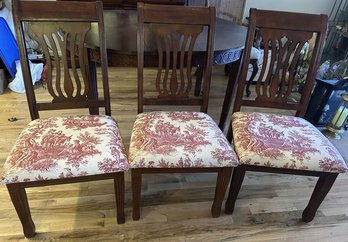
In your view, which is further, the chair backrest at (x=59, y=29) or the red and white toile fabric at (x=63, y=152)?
the chair backrest at (x=59, y=29)

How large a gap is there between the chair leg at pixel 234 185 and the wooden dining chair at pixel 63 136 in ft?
1.83

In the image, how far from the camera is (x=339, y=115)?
210 centimetres

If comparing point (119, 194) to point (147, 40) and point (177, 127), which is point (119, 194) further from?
point (147, 40)

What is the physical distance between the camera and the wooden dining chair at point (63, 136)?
1042 millimetres

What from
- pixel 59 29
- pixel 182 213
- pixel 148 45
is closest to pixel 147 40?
pixel 148 45

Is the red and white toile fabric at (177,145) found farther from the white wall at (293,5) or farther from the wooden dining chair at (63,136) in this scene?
the white wall at (293,5)

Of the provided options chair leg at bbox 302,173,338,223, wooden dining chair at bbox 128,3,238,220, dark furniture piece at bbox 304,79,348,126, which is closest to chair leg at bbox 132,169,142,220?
wooden dining chair at bbox 128,3,238,220

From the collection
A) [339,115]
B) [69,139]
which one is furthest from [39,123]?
[339,115]

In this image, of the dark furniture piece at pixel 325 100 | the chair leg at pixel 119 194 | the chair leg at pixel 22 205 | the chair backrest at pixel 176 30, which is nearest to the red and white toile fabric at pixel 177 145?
the chair leg at pixel 119 194

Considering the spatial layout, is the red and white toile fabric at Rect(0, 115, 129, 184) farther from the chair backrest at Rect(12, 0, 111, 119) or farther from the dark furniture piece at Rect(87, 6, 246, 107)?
the dark furniture piece at Rect(87, 6, 246, 107)

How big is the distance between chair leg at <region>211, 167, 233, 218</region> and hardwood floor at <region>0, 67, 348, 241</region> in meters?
0.05

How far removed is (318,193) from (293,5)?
254 cm

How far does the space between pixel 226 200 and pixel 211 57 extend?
0.81 meters

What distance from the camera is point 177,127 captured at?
1304 millimetres
